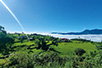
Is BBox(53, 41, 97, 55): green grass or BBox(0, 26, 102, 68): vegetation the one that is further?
BBox(53, 41, 97, 55): green grass

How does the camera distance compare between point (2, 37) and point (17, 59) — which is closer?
point (17, 59)

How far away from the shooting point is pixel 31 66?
418 inches

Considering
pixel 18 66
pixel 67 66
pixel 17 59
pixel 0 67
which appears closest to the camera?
pixel 67 66

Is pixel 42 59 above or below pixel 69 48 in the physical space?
above

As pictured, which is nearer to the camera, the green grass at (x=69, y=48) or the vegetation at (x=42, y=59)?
the vegetation at (x=42, y=59)

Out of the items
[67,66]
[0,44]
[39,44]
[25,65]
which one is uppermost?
[0,44]

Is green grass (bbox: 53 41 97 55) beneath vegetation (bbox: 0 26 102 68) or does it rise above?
beneath

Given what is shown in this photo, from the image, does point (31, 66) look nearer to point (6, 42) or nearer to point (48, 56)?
point (48, 56)

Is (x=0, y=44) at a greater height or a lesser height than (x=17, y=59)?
greater

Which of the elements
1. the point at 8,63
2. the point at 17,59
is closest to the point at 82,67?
the point at 17,59

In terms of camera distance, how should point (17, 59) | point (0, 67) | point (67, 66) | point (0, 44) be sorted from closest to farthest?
point (67, 66) → point (0, 67) → point (17, 59) → point (0, 44)

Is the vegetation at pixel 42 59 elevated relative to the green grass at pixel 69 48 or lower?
elevated

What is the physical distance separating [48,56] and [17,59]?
17.3ft

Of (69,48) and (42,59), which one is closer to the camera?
(42,59)
